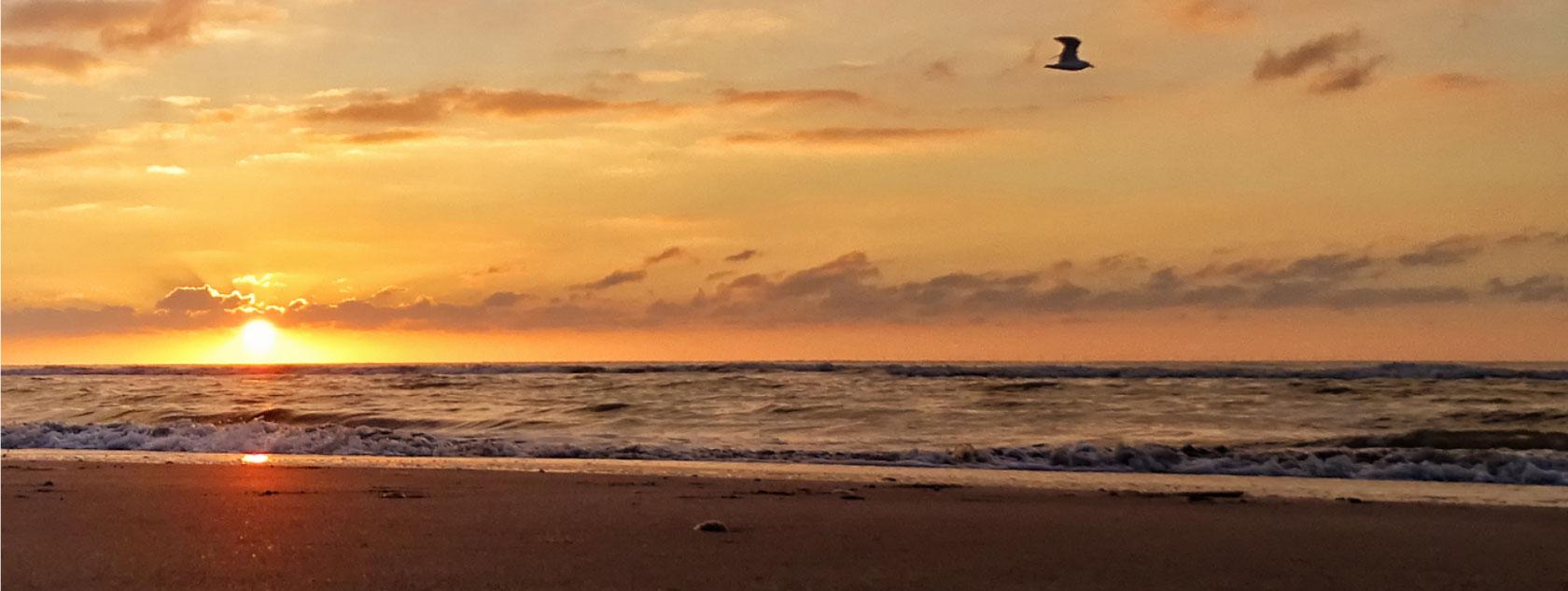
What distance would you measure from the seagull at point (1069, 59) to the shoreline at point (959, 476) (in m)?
6.67

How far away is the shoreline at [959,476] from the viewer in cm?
1198

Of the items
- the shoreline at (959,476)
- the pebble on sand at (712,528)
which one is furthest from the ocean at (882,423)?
the pebble on sand at (712,528)

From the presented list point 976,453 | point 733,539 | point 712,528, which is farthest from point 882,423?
point 733,539

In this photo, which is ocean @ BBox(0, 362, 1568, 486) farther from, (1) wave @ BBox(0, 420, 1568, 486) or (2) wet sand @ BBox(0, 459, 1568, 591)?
(2) wet sand @ BBox(0, 459, 1568, 591)

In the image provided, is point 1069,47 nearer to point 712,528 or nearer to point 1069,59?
point 1069,59

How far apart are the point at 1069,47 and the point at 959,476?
337 inches

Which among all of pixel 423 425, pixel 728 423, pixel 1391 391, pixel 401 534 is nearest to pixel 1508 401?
pixel 1391 391

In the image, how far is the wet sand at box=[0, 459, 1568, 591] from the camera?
6.54m

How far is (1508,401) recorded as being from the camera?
A: 29.1m

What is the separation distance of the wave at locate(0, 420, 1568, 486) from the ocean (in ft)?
0.11

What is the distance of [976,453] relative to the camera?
54.3ft

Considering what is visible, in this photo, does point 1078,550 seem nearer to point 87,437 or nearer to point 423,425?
point 87,437

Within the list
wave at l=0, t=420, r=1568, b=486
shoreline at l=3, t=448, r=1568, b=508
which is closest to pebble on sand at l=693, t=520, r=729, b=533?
shoreline at l=3, t=448, r=1568, b=508

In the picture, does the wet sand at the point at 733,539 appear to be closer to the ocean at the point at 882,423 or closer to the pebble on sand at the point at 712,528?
the pebble on sand at the point at 712,528
